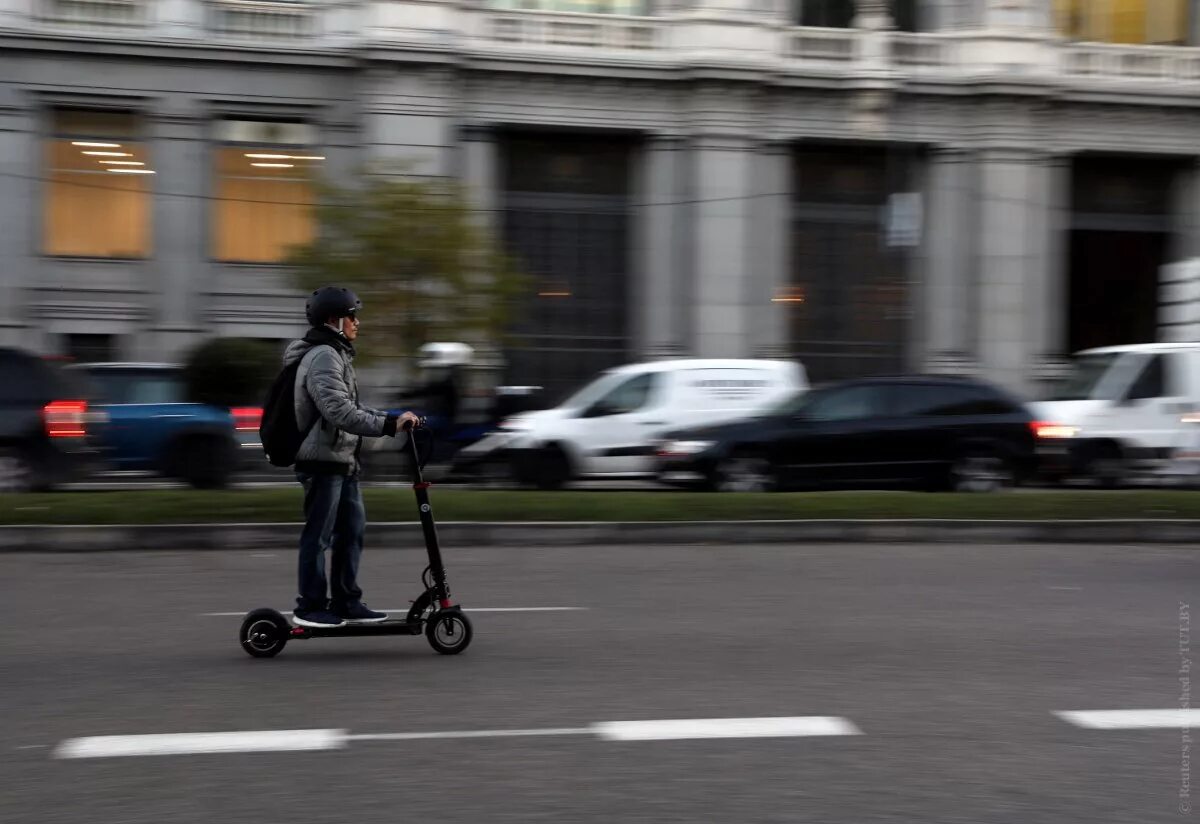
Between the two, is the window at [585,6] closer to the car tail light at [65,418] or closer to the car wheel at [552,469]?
the car wheel at [552,469]

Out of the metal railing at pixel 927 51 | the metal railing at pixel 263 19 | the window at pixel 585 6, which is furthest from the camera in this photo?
the metal railing at pixel 927 51

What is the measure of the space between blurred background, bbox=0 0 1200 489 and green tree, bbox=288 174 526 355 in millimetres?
4121

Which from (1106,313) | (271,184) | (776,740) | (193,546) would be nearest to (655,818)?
(776,740)

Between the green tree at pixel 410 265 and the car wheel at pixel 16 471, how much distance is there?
4.20 m

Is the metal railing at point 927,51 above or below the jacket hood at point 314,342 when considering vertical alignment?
above

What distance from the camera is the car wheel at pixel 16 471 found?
1675cm

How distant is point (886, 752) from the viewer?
5.73 metres

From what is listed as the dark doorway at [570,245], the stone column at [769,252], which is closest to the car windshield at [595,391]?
the dark doorway at [570,245]

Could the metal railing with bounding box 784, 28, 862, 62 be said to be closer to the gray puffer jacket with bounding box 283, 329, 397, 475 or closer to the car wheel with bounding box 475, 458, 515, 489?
the car wheel with bounding box 475, 458, 515, 489

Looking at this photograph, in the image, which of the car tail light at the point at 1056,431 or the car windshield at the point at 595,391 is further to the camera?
the car tail light at the point at 1056,431


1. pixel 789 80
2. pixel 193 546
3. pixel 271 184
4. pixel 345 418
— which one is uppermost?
pixel 789 80

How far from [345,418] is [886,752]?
312 centimetres

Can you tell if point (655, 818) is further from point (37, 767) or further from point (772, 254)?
point (772, 254)

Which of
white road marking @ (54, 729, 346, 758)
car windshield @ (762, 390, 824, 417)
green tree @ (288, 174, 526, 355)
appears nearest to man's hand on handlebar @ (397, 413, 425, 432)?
white road marking @ (54, 729, 346, 758)
